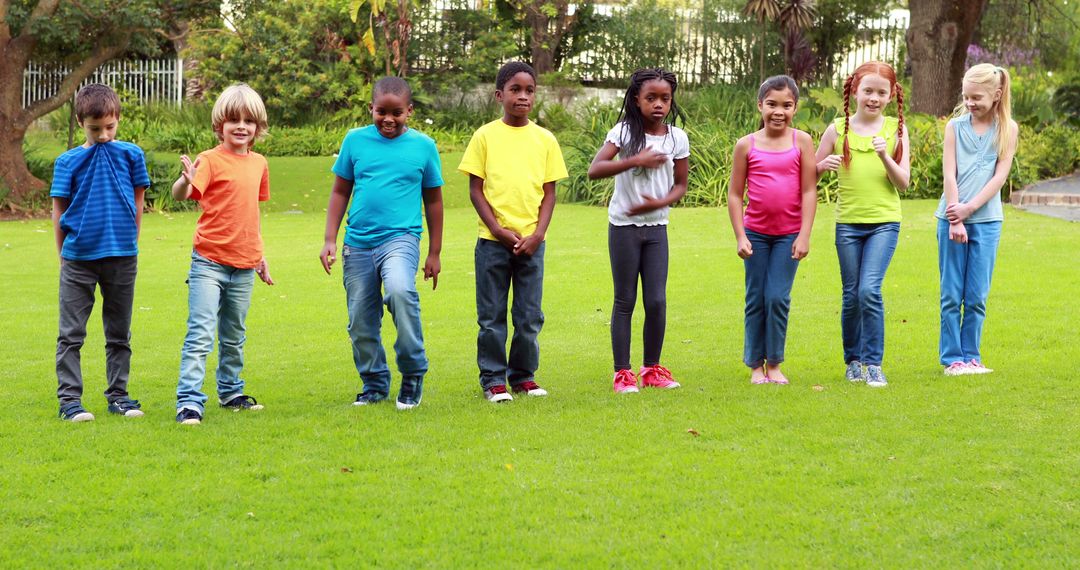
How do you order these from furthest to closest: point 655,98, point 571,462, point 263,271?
point 655,98 < point 263,271 < point 571,462

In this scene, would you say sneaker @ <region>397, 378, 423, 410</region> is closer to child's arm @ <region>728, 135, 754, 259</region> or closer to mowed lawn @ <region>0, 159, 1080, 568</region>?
mowed lawn @ <region>0, 159, 1080, 568</region>

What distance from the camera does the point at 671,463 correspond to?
4.86 meters

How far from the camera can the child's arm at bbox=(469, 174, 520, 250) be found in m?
6.04

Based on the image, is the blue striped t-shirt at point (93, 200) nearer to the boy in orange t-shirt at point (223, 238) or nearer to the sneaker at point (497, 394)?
the boy in orange t-shirt at point (223, 238)

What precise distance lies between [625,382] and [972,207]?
2102mm

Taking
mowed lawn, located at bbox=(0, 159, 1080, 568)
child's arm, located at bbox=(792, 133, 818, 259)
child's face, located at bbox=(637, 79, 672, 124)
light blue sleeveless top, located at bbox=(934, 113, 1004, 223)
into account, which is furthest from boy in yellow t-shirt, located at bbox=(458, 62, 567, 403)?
light blue sleeveless top, located at bbox=(934, 113, 1004, 223)

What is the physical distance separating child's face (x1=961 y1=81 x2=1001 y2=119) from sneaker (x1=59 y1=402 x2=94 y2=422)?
479 centimetres

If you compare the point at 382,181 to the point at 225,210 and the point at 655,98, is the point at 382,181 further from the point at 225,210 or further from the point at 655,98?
the point at 655,98

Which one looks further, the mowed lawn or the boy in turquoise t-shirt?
the boy in turquoise t-shirt

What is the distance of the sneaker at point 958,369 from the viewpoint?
6629mm

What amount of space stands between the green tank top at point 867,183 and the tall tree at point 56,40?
12.6 meters

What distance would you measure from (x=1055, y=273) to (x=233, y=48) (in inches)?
825

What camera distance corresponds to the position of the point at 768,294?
257 inches

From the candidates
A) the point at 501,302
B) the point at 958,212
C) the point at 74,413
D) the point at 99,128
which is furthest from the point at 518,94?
the point at 74,413
